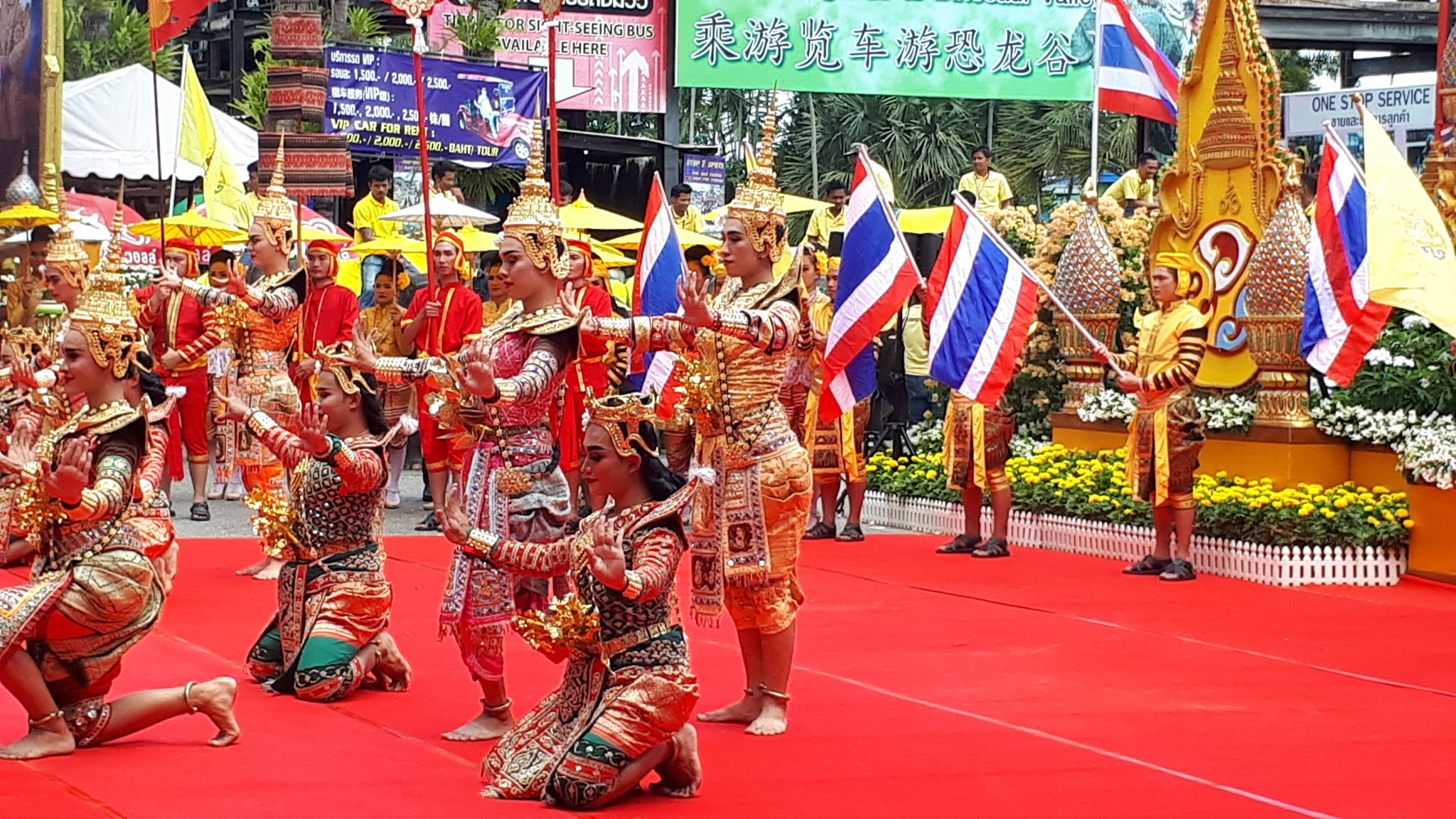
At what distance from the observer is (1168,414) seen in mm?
10445

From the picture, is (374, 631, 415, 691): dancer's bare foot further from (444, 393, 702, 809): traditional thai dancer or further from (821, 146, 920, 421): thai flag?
(821, 146, 920, 421): thai flag

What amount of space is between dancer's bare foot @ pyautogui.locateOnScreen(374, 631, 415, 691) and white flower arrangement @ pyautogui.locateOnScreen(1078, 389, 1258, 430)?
5.38m

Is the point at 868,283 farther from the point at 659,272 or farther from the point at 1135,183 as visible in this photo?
the point at 1135,183

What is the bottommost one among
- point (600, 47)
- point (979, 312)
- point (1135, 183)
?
point (979, 312)

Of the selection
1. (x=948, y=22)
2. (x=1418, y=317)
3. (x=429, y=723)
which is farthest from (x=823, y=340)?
(x=948, y=22)

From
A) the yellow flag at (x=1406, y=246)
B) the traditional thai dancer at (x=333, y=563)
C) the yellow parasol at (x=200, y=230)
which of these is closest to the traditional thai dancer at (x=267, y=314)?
the traditional thai dancer at (x=333, y=563)

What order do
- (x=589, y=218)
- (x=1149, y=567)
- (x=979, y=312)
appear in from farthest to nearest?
(x=589, y=218)
(x=1149, y=567)
(x=979, y=312)

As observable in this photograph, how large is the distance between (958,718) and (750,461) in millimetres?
1209

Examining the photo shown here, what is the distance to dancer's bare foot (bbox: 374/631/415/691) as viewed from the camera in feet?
22.9

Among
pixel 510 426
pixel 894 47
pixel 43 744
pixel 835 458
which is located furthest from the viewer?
pixel 894 47

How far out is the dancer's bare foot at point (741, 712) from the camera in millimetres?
6582

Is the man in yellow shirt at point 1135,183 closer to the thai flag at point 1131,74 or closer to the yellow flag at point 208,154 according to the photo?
the thai flag at point 1131,74

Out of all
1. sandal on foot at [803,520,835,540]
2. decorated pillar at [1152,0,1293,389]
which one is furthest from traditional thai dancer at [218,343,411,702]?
decorated pillar at [1152,0,1293,389]

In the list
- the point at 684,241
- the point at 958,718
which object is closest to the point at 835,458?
the point at 684,241
